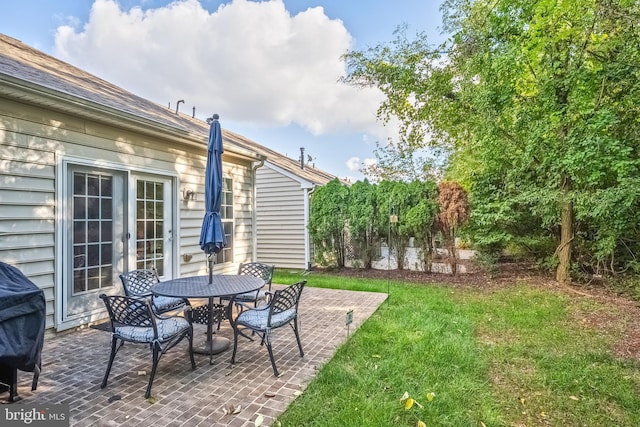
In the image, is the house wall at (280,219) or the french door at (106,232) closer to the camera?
the french door at (106,232)

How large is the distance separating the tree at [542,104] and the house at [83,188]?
604cm

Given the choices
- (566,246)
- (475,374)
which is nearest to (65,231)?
(475,374)

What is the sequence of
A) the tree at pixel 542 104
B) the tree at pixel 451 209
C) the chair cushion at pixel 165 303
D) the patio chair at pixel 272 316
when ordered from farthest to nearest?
1. the tree at pixel 451 209
2. the tree at pixel 542 104
3. the chair cushion at pixel 165 303
4. the patio chair at pixel 272 316

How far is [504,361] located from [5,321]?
4.30 m

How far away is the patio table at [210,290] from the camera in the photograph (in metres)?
3.23

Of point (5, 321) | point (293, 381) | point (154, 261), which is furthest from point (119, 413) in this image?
point (154, 261)

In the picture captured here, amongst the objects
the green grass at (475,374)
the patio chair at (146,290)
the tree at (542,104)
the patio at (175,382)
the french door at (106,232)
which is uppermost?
the tree at (542,104)

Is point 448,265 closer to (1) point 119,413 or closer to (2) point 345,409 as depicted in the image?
(2) point 345,409

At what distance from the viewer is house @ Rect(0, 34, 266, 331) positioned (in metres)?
3.69

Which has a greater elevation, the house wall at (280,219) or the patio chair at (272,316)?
the house wall at (280,219)

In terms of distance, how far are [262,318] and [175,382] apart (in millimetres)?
906

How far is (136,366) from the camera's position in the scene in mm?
3279

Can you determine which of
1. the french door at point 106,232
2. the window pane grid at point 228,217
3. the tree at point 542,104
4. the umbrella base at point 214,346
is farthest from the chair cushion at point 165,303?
the tree at point 542,104

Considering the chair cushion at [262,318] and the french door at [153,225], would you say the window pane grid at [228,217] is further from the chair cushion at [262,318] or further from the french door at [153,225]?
the chair cushion at [262,318]
